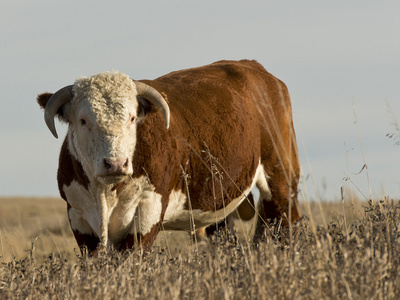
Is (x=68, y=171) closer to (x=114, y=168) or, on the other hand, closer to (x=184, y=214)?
(x=114, y=168)

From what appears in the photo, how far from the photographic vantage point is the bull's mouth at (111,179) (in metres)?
6.50

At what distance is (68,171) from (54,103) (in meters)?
0.76

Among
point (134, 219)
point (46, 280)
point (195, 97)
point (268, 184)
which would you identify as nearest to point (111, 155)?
point (134, 219)

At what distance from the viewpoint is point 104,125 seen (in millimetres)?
6762

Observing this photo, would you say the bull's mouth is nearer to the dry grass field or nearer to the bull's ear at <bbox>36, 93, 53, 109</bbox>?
the dry grass field

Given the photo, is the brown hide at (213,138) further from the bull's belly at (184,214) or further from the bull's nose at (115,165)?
the bull's nose at (115,165)

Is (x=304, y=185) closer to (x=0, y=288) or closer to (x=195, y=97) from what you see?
(x=0, y=288)

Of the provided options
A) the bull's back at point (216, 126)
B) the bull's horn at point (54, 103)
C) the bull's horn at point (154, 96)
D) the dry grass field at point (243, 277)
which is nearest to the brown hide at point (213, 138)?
the bull's back at point (216, 126)

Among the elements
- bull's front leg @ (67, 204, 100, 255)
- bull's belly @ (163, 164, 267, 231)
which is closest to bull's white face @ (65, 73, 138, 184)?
bull's front leg @ (67, 204, 100, 255)

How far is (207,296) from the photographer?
14.2ft

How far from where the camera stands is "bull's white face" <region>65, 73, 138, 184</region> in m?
6.48

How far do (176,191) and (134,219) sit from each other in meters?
0.74

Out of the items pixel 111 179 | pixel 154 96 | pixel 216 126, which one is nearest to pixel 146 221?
pixel 111 179

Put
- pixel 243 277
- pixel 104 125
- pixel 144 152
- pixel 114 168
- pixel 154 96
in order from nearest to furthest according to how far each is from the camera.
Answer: pixel 243 277 < pixel 114 168 < pixel 104 125 < pixel 144 152 < pixel 154 96
